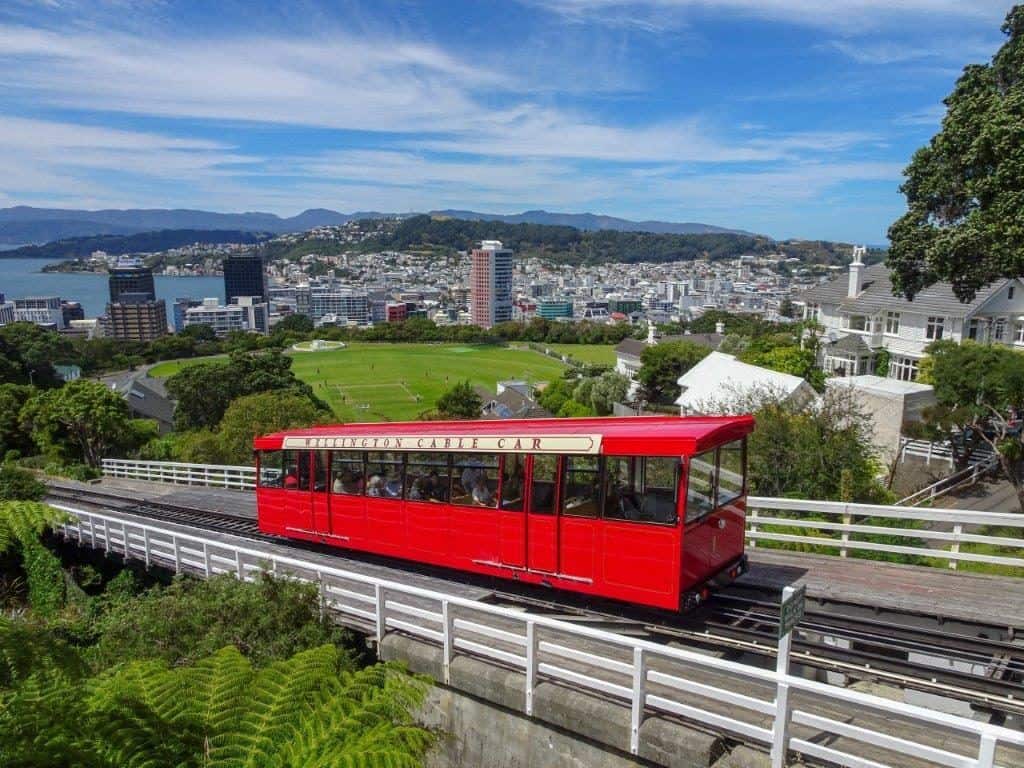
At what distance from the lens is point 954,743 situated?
6.69 metres

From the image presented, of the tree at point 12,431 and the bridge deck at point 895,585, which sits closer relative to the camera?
the bridge deck at point 895,585

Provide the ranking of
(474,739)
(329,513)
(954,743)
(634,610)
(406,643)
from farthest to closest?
(329,513) → (634,610) → (406,643) → (474,739) → (954,743)

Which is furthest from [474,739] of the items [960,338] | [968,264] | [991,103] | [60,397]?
[960,338]

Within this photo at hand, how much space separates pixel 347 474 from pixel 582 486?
5446 mm

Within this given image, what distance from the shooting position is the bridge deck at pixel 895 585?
9.95 m

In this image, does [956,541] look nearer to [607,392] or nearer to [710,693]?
[710,693]

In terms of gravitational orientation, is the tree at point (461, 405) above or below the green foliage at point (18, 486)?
below

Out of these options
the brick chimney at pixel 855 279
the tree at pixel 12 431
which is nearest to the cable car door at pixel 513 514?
the tree at pixel 12 431

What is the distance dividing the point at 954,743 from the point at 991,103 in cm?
1429

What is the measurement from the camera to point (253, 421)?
34.4 meters

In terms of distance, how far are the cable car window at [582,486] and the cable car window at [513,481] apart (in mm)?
770

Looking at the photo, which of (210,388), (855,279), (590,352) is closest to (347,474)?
(855,279)

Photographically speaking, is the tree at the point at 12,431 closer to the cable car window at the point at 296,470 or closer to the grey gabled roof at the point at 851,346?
the cable car window at the point at 296,470

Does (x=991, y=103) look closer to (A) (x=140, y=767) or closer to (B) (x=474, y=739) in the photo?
(B) (x=474, y=739)
